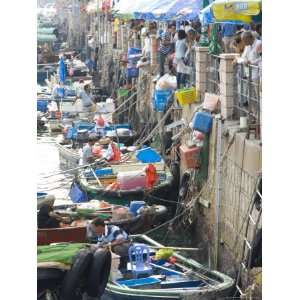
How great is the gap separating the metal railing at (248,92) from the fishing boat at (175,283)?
→ 5.43 ft

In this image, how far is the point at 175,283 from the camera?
27.1ft

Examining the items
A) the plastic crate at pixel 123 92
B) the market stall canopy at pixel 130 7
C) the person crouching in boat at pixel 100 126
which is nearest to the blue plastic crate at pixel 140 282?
the market stall canopy at pixel 130 7

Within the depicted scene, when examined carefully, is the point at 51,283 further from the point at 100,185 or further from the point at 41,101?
the point at 41,101

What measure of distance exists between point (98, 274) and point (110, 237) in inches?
66.4

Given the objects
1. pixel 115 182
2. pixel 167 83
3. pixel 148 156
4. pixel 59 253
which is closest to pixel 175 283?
pixel 59 253

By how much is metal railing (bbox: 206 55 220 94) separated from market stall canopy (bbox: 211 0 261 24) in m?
2.56

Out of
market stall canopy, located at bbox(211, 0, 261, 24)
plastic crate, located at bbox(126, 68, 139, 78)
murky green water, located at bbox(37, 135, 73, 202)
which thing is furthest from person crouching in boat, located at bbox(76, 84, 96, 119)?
market stall canopy, located at bbox(211, 0, 261, 24)

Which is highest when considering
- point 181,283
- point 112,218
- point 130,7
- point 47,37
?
point 47,37

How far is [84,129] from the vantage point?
18.3m

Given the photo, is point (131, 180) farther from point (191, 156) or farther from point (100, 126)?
point (100, 126)

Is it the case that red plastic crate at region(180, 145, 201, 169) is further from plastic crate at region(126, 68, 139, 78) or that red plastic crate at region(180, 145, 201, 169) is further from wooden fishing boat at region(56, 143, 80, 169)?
plastic crate at region(126, 68, 139, 78)
